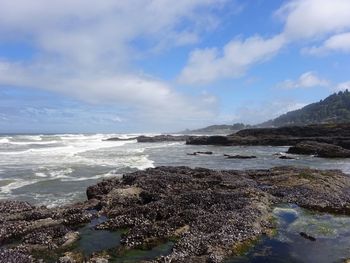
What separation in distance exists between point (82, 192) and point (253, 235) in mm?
14349

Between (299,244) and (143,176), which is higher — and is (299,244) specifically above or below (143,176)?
below

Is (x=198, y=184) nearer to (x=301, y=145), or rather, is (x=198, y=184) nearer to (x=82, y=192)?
(x=82, y=192)

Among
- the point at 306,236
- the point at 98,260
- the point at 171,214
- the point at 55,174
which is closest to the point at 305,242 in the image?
the point at 306,236

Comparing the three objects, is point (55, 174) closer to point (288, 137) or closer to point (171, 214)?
point (171, 214)

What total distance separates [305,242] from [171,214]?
523 centimetres

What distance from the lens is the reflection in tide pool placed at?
39.8 ft

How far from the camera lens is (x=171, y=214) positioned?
53.2ft

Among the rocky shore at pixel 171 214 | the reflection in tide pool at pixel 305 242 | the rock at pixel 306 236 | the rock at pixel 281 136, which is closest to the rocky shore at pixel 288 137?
the rock at pixel 281 136

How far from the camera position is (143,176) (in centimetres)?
2458

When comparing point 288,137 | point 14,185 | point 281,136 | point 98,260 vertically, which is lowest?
point 98,260

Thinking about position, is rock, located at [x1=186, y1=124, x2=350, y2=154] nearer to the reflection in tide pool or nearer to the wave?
the wave

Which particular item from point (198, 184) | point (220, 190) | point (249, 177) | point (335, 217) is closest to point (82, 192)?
point (198, 184)

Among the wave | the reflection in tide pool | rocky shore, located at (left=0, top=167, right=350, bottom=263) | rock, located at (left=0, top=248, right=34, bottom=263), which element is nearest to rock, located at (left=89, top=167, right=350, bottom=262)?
rocky shore, located at (left=0, top=167, right=350, bottom=263)

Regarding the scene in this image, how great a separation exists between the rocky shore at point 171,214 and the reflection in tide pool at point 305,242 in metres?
0.57
